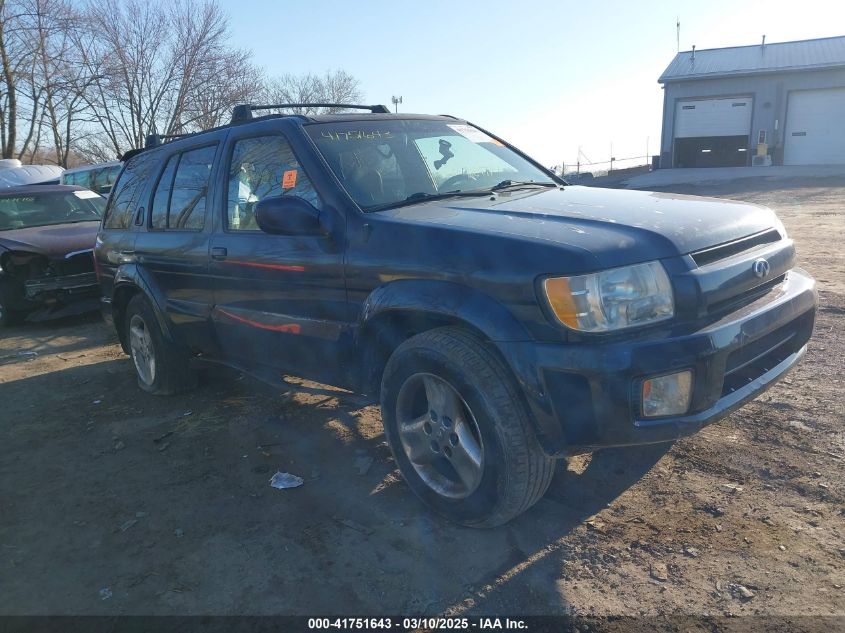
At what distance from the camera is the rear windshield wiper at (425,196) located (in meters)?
3.29

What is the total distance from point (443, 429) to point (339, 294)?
34.9 inches

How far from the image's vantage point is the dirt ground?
8.27 feet

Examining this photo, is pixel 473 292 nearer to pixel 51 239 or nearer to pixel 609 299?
pixel 609 299

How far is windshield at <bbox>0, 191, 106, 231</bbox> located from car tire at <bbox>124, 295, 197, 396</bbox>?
440 cm

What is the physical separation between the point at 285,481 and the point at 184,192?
2169 mm

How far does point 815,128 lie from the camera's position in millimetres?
25344

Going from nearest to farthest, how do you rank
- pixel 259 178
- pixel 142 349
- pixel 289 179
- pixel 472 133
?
pixel 289 179, pixel 259 178, pixel 472 133, pixel 142 349

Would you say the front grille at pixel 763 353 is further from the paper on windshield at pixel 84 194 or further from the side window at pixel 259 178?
the paper on windshield at pixel 84 194

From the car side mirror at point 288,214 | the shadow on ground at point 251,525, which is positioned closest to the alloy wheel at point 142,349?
the shadow on ground at point 251,525

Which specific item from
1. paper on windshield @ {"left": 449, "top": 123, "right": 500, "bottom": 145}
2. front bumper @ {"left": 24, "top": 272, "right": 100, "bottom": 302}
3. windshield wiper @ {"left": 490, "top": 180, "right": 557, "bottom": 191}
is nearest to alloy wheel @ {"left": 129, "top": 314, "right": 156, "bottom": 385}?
front bumper @ {"left": 24, "top": 272, "right": 100, "bottom": 302}

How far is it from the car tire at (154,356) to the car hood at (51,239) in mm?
2863

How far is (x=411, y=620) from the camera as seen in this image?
2408mm

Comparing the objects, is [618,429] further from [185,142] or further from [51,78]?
[51,78]

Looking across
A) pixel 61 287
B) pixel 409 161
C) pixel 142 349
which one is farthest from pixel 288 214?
pixel 61 287
